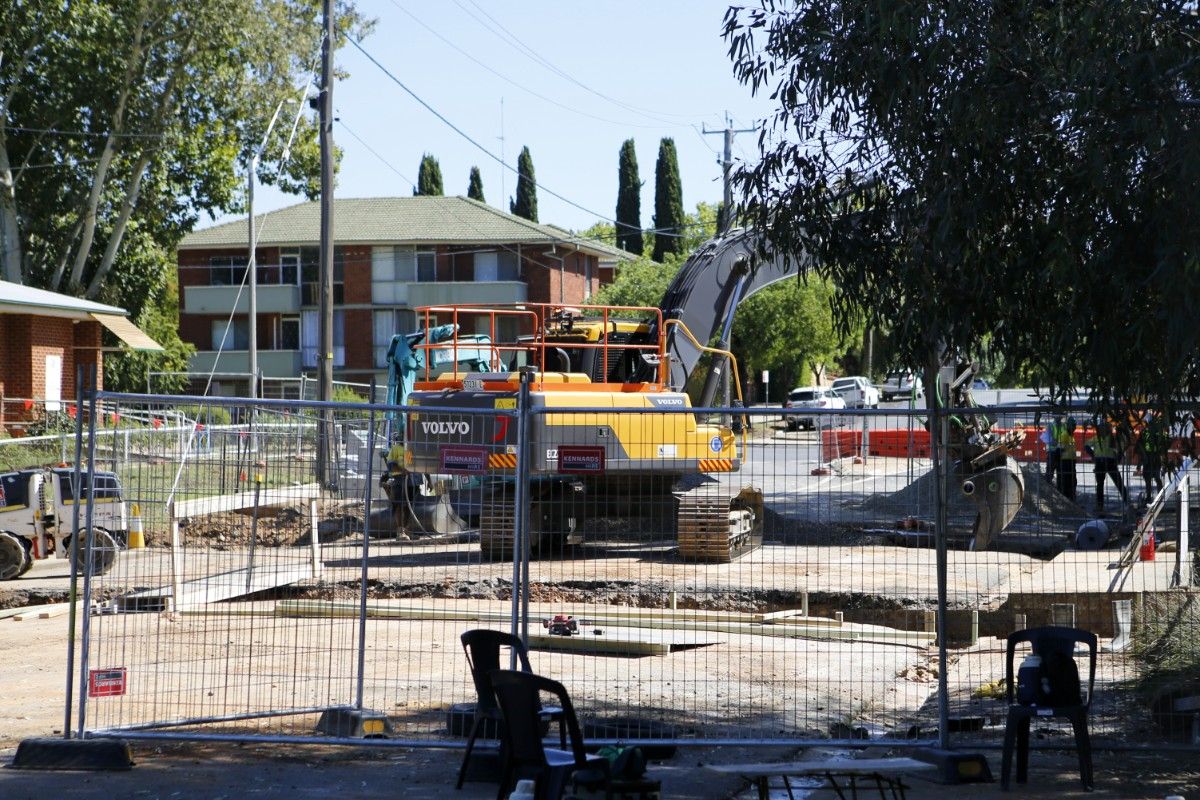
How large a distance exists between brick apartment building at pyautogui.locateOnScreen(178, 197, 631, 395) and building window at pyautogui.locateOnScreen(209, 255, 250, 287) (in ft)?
0.17

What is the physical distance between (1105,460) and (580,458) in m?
3.19

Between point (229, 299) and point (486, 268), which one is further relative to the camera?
point (229, 299)

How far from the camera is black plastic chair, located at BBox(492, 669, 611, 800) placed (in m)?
6.07

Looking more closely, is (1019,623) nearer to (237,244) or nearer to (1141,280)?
(1141,280)

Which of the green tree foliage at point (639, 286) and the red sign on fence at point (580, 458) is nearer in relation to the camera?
the red sign on fence at point (580, 458)

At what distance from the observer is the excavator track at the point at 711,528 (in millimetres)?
15586

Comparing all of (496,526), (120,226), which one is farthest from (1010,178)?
(120,226)

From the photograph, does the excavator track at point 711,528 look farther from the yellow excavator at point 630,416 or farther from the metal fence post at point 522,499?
the metal fence post at point 522,499

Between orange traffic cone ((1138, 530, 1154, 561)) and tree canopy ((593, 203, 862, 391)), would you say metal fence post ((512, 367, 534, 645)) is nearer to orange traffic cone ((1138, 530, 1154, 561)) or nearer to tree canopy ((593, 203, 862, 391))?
orange traffic cone ((1138, 530, 1154, 561))

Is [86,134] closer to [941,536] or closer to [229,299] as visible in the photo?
[229,299]

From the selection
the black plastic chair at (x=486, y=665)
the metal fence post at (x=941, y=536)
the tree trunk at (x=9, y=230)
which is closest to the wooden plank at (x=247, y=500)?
the black plastic chair at (x=486, y=665)

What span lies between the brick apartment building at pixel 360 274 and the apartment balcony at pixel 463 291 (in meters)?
0.05

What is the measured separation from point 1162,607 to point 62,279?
119 feet

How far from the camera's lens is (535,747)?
20.6 ft
